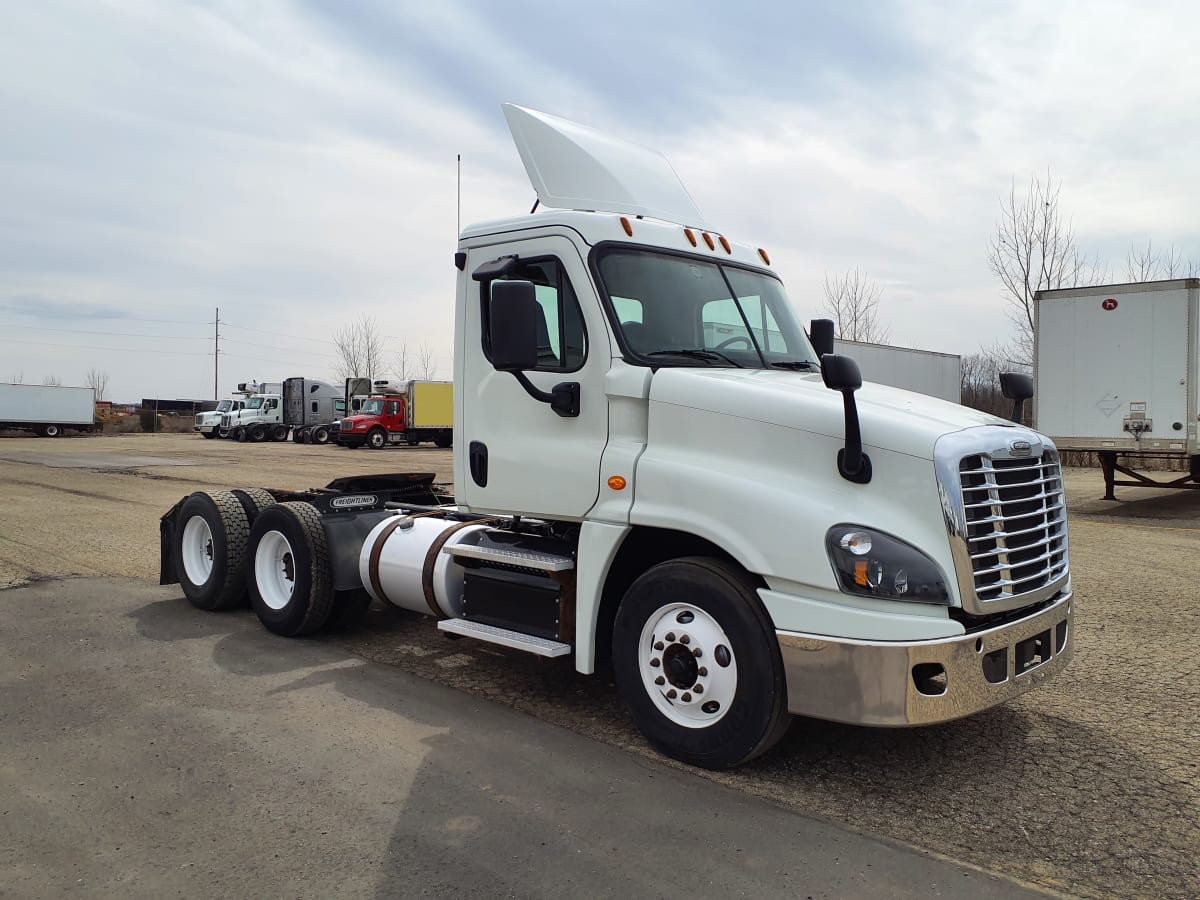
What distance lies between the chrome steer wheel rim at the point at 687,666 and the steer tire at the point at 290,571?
3.00m

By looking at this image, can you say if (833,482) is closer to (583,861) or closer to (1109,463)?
(583,861)

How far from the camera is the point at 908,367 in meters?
24.5

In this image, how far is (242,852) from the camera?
11.4ft

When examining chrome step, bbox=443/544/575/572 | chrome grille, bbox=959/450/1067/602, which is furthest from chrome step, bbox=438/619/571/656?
chrome grille, bbox=959/450/1067/602

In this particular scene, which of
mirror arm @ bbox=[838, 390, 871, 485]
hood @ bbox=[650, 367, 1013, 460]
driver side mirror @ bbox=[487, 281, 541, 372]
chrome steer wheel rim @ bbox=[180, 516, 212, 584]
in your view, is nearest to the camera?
mirror arm @ bbox=[838, 390, 871, 485]

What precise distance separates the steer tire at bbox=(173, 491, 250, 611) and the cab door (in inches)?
107

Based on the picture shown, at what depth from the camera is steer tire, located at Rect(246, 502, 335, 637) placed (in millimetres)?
6477

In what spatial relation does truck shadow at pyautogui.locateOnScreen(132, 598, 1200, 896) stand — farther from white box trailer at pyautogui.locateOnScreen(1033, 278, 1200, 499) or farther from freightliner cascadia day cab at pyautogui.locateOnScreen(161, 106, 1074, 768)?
white box trailer at pyautogui.locateOnScreen(1033, 278, 1200, 499)

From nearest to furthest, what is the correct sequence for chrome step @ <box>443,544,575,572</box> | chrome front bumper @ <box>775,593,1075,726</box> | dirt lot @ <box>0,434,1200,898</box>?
dirt lot @ <box>0,434,1200,898</box> < chrome front bumper @ <box>775,593,1075,726</box> < chrome step @ <box>443,544,575,572</box>

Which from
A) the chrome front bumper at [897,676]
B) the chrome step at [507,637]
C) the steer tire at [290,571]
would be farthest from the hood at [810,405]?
the steer tire at [290,571]

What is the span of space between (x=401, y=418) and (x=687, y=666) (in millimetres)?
40422

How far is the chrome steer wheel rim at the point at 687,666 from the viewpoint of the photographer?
13.6 feet

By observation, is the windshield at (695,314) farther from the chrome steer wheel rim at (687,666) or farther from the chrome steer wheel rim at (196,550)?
the chrome steer wheel rim at (196,550)

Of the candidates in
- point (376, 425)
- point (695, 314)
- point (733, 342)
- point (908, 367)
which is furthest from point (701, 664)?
point (376, 425)
